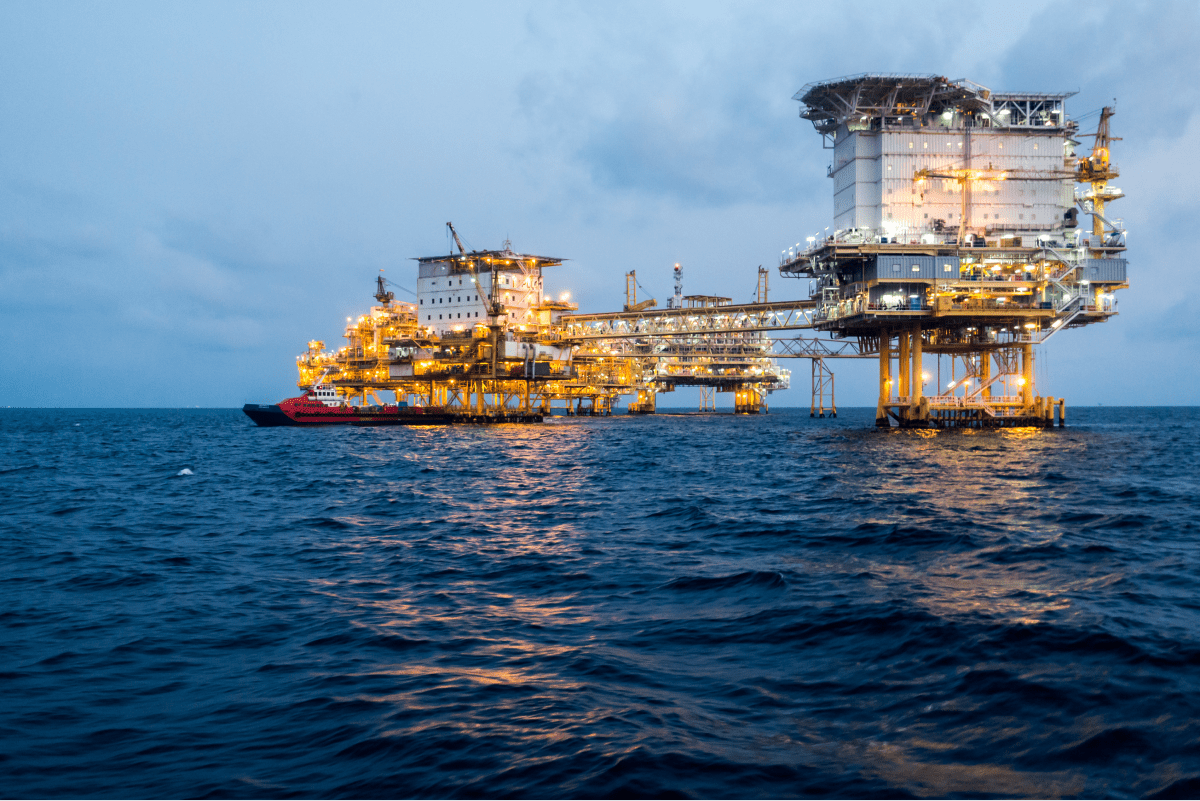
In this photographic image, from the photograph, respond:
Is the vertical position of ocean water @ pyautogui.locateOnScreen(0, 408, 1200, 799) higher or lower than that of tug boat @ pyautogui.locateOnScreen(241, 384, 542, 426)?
lower

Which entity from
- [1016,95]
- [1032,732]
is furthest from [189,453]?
[1016,95]

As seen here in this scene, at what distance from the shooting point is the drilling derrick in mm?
56531

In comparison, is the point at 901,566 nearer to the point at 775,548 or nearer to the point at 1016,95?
the point at 775,548

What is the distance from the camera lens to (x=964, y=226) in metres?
58.1

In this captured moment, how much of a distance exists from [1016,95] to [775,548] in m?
57.7

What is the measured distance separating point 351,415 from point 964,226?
59.7m

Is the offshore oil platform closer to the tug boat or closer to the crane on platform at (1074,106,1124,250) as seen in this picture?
the crane on platform at (1074,106,1124,250)

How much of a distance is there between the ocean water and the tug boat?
6080cm

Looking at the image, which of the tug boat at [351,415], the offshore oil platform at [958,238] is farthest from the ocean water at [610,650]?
the tug boat at [351,415]

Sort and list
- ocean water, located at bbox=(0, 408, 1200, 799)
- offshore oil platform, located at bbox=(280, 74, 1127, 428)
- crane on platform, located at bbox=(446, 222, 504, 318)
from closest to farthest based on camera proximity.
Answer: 1. ocean water, located at bbox=(0, 408, 1200, 799)
2. offshore oil platform, located at bbox=(280, 74, 1127, 428)
3. crane on platform, located at bbox=(446, 222, 504, 318)

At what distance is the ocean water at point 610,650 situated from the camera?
683 cm

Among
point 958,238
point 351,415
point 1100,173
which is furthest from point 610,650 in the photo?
point 351,415

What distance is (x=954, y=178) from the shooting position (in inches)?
2307

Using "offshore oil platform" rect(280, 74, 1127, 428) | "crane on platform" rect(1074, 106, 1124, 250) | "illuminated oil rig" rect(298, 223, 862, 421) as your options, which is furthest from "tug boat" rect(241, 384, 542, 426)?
"crane on platform" rect(1074, 106, 1124, 250)
